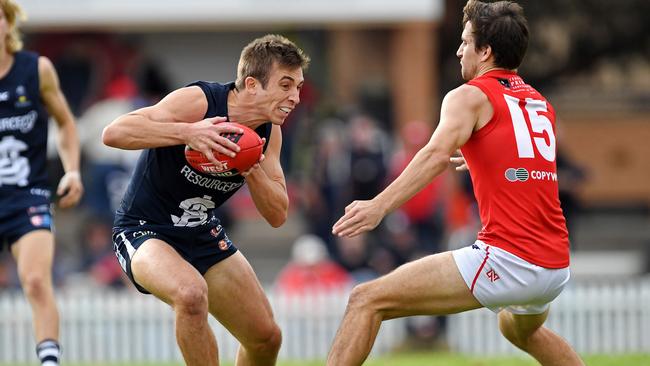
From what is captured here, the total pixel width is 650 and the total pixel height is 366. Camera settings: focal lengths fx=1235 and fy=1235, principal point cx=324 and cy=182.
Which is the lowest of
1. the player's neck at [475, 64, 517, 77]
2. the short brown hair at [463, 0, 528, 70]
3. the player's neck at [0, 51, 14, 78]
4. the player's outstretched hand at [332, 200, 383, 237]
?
the player's outstretched hand at [332, 200, 383, 237]

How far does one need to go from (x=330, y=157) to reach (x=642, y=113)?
27.4 ft

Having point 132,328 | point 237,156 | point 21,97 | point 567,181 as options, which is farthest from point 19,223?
point 567,181

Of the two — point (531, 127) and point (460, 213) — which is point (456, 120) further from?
point (460, 213)

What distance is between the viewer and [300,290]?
1382cm

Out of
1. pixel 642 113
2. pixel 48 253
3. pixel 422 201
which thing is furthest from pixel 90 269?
pixel 642 113

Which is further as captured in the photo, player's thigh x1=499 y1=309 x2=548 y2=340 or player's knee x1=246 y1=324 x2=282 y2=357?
player's knee x1=246 y1=324 x2=282 y2=357

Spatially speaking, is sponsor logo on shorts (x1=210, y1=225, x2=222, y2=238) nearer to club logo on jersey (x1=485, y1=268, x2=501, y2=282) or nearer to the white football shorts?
the white football shorts

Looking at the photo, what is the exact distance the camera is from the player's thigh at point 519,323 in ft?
22.4

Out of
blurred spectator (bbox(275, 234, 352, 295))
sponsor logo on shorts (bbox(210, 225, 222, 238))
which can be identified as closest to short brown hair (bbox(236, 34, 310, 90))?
sponsor logo on shorts (bbox(210, 225, 222, 238))

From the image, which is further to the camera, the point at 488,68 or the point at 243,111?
the point at 243,111

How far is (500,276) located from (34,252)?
124 inches

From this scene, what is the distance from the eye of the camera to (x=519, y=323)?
6.89 meters

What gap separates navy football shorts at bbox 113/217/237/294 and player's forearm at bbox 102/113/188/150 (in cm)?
56

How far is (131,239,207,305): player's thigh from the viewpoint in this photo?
648cm
